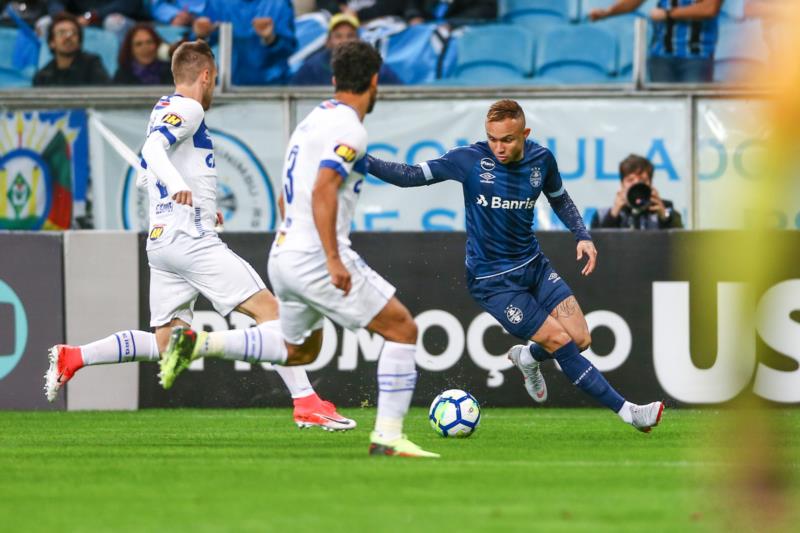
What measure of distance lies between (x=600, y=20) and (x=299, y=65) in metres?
3.21

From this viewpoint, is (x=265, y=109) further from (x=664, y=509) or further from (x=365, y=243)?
(x=664, y=509)

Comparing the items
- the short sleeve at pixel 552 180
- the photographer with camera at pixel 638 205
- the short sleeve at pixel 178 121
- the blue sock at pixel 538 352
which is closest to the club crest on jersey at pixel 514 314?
the blue sock at pixel 538 352

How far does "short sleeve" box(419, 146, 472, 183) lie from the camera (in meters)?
8.91

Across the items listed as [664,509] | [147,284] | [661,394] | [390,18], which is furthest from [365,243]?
[664,509]

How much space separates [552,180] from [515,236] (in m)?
0.45

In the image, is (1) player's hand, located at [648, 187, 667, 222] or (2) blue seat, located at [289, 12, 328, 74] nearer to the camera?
(1) player's hand, located at [648, 187, 667, 222]

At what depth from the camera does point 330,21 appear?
14.2 m

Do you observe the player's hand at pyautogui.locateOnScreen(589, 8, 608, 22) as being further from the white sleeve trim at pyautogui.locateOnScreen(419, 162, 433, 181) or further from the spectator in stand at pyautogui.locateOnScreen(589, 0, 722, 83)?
the white sleeve trim at pyautogui.locateOnScreen(419, 162, 433, 181)

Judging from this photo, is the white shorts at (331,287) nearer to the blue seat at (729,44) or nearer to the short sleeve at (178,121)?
the short sleeve at (178,121)

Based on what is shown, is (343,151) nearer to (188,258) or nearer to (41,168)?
(188,258)

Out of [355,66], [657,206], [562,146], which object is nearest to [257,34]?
[562,146]

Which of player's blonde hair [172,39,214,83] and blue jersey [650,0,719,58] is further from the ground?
blue jersey [650,0,719,58]

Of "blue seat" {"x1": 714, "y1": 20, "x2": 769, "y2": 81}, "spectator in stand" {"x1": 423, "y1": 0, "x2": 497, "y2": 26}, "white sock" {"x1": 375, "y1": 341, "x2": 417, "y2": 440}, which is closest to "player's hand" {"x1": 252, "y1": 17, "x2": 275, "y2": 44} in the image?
"spectator in stand" {"x1": 423, "y1": 0, "x2": 497, "y2": 26}

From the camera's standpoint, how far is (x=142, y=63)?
13.1 metres
